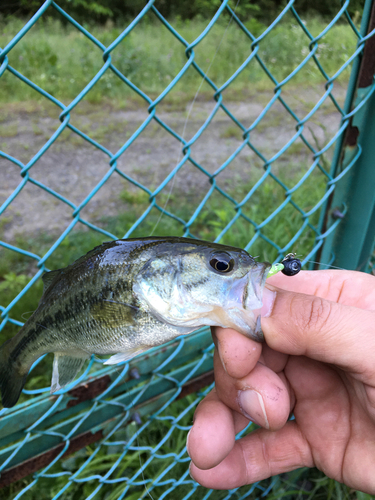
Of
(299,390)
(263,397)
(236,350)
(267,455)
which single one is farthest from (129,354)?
(267,455)

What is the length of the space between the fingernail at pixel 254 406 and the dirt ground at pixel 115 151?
293 cm

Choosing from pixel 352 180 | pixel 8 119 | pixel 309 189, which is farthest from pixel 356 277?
pixel 8 119

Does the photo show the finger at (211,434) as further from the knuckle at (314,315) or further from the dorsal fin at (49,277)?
the dorsal fin at (49,277)

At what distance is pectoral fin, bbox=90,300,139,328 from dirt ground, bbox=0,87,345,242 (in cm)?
294

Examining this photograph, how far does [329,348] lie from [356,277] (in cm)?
41

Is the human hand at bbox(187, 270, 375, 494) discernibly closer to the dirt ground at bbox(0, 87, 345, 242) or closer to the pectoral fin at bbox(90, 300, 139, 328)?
the pectoral fin at bbox(90, 300, 139, 328)

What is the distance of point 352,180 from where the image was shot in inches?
80.4

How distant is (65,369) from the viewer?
0.94 meters

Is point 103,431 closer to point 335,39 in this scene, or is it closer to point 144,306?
point 144,306

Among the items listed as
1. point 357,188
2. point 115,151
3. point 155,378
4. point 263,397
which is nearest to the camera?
point 263,397

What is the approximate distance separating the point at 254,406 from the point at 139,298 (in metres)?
0.51

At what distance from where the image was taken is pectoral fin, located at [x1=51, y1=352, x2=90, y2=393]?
0.91 meters

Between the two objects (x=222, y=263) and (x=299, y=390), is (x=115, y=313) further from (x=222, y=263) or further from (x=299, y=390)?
(x=299, y=390)

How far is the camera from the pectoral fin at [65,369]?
3.00 feet
